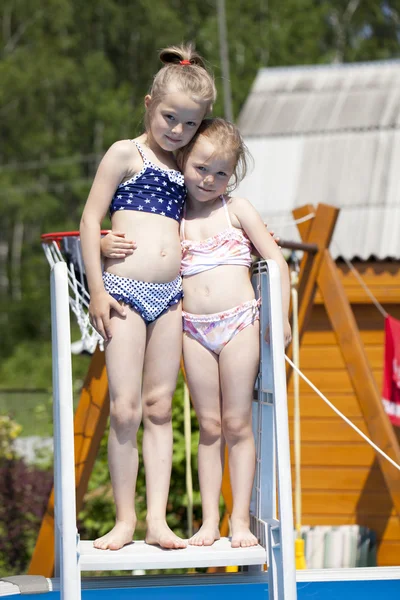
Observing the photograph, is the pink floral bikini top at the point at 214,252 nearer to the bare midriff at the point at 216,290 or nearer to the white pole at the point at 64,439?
the bare midriff at the point at 216,290

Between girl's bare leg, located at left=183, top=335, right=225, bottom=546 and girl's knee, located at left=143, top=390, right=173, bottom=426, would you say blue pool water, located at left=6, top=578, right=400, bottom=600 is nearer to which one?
girl's bare leg, located at left=183, top=335, right=225, bottom=546

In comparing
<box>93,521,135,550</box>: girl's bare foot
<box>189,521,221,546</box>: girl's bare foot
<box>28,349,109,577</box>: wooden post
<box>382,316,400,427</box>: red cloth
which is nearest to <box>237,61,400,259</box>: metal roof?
<box>382,316,400,427</box>: red cloth

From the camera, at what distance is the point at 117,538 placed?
2979mm

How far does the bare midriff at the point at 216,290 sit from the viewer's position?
3188 mm

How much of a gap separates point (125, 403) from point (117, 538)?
435 millimetres

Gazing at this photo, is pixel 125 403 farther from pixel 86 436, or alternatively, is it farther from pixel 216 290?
pixel 86 436

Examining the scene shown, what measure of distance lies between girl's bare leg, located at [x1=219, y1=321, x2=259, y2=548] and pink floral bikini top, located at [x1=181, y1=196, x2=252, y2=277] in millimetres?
244

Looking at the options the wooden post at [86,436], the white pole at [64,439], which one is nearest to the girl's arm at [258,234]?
the white pole at [64,439]

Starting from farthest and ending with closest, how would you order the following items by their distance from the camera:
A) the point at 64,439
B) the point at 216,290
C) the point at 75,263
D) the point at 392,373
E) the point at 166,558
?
the point at 392,373 < the point at 75,263 < the point at 216,290 < the point at 166,558 < the point at 64,439

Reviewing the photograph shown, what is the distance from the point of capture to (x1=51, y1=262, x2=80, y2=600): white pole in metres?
2.69

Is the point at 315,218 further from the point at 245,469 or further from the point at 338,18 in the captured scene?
the point at 338,18

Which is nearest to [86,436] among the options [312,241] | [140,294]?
[312,241]

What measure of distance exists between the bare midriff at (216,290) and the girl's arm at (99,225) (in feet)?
0.89

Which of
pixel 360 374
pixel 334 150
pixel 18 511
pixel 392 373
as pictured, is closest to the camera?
pixel 360 374
